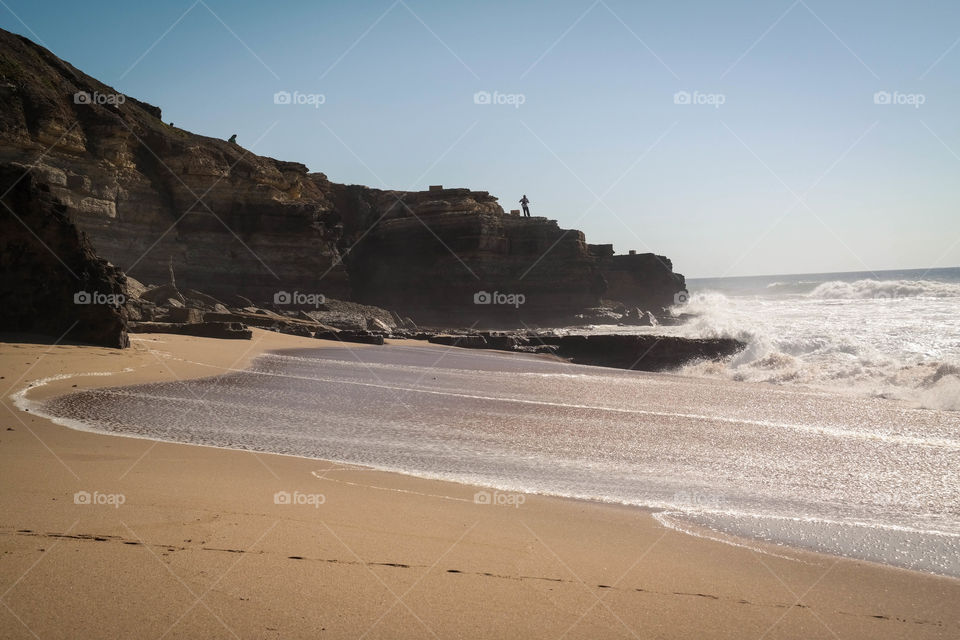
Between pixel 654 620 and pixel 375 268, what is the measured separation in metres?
41.4

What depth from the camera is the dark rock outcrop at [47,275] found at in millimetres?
11562

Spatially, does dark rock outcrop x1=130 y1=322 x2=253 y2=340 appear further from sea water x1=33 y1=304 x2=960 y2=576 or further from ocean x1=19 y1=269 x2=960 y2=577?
sea water x1=33 y1=304 x2=960 y2=576

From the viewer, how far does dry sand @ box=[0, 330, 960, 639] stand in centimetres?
288

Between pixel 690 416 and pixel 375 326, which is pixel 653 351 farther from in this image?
pixel 375 326

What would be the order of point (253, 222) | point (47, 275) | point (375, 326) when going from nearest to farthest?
point (47, 275) → point (375, 326) → point (253, 222)

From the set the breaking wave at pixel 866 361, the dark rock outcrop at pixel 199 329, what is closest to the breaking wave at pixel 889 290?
the breaking wave at pixel 866 361

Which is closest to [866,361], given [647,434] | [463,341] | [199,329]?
[647,434]

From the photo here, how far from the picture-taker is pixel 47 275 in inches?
467

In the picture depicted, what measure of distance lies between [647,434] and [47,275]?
34.8 ft

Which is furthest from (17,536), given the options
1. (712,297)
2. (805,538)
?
(712,297)

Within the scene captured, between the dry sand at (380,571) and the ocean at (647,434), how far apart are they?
0.67m

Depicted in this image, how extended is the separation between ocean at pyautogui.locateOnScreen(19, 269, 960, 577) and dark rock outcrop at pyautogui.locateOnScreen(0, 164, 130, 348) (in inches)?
115

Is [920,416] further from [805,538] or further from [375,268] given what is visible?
[375,268]

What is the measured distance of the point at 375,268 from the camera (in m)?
43.5
